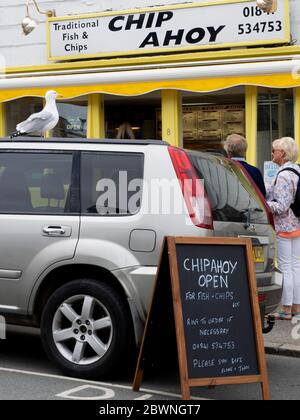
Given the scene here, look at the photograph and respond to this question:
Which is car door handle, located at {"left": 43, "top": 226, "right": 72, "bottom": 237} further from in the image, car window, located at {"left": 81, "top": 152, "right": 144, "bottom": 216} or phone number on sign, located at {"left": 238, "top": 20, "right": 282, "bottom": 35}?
phone number on sign, located at {"left": 238, "top": 20, "right": 282, "bottom": 35}

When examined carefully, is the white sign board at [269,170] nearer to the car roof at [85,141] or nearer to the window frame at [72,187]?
the car roof at [85,141]

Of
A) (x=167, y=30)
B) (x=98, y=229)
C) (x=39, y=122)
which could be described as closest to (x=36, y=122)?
(x=39, y=122)

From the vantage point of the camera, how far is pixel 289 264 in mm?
8555

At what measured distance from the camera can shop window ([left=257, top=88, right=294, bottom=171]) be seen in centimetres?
1145

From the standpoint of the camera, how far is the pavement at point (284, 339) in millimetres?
7430

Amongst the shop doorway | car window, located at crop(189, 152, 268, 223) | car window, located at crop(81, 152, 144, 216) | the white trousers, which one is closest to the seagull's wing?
car window, located at crop(81, 152, 144, 216)

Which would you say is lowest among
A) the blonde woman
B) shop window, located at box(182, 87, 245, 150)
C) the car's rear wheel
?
the car's rear wheel

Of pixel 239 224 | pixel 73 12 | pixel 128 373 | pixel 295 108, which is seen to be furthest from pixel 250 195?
pixel 73 12

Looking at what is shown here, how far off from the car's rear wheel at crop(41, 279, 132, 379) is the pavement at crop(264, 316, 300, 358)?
1.87m

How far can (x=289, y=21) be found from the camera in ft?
36.9

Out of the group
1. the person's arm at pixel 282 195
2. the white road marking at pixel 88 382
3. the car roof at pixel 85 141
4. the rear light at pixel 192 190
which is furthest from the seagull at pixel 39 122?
the white road marking at pixel 88 382

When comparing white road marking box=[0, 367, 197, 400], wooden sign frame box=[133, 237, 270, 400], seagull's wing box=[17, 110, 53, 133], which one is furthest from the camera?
seagull's wing box=[17, 110, 53, 133]

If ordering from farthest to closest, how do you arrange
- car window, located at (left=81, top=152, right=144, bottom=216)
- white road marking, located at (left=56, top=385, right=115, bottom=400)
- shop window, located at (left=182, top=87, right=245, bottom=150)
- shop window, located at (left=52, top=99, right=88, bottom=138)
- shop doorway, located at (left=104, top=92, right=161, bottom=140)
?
shop window, located at (left=52, top=99, right=88, bottom=138), shop doorway, located at (left=104, top=92, right=161, bottom=140), shop window, located at (left=182, top=87, right=245, bottom=150), car window, located at (left=81, top=152, right=144, bottom=216), white road marking, located at (left=56, top=385, right=115, bottom=400)

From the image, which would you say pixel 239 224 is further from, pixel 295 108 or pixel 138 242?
pixel 295 108
